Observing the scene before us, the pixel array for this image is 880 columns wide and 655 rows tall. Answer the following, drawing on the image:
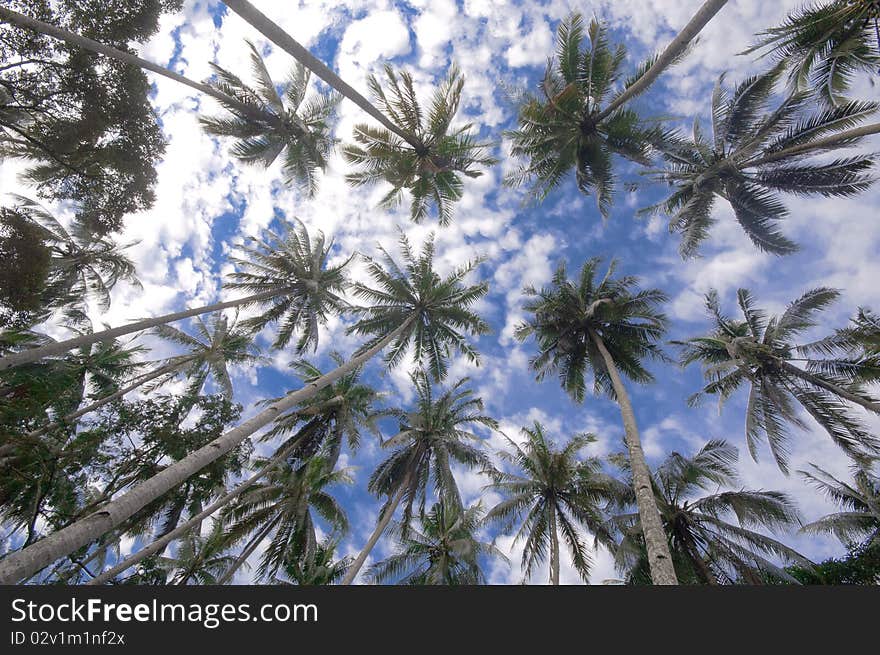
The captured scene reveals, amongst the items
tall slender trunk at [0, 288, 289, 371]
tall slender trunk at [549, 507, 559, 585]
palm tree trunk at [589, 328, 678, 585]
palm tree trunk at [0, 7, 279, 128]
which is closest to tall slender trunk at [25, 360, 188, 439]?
tall slender trunk at [0, 288, 289, 371]

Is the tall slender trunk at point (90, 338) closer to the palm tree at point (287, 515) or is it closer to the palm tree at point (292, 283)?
the palm tree at point (292, 283)

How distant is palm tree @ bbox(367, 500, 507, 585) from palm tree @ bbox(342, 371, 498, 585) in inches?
46.4

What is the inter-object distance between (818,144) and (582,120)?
6.76m

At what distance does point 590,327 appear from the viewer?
55.8 feet

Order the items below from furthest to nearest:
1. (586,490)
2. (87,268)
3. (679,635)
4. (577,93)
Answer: (87,268)
(586,490)
(577,93)
(679,635)

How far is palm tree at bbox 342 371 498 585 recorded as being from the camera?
739 inches

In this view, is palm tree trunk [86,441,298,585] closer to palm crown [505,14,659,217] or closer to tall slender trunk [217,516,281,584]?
tall slender trunk [217,516,281,584]

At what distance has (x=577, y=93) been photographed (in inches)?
492

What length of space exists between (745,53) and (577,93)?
4380 millimetres

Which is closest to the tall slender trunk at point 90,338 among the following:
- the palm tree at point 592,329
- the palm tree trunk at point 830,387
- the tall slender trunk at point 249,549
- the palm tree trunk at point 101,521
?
the palm tree trunk at point 101,521

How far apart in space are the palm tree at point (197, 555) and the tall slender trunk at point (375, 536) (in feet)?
14.8

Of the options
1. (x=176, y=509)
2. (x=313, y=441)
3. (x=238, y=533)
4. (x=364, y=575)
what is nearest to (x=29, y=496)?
(x=176, y=509)

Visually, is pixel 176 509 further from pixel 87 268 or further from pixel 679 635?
pixel 679 635

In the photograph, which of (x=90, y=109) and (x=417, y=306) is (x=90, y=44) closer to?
(x=90, y=109)
